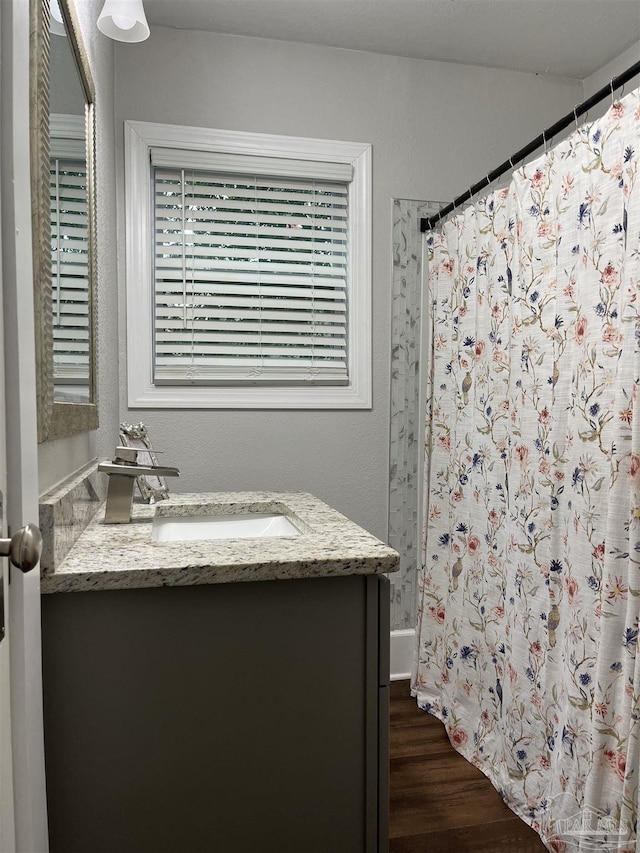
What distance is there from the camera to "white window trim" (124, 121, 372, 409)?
2.36m

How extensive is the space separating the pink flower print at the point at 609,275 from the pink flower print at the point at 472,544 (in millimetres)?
983

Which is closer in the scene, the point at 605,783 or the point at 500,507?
the point at 605,783

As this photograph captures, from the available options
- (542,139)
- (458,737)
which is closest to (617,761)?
(458,737)

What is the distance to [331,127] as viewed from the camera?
2.54 meters

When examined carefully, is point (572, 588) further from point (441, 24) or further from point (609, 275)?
point (441, 24)

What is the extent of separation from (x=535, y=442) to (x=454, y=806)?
42.4 inches

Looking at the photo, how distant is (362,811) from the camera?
1178 millimetres

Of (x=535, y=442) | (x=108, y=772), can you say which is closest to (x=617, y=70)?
(x=535, y=442)

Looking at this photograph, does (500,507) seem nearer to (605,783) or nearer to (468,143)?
(605,783)

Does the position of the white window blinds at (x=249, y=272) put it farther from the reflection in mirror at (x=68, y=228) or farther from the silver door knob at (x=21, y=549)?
the silver door knob at (x=21, y=549)

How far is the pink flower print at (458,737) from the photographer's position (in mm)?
2098

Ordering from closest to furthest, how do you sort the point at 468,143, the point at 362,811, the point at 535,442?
the point at 362,811 < the point at 535,442 < the point at 468,143

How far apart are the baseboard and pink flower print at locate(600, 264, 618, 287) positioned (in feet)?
5.71

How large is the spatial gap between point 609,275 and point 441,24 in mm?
1545
